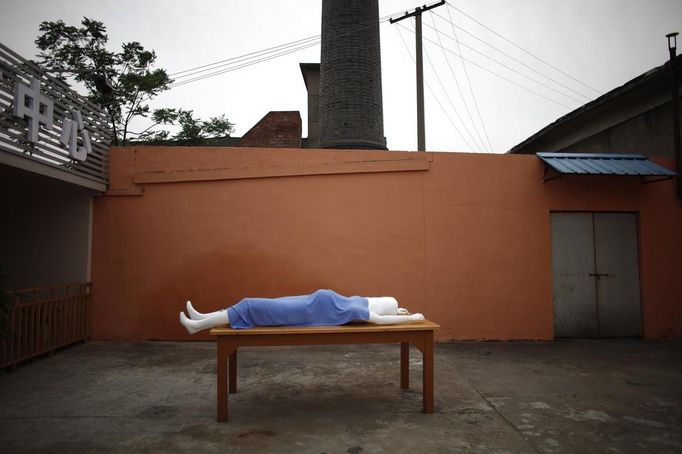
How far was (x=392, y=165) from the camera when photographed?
6969mm

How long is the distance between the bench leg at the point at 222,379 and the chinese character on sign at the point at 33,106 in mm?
3738

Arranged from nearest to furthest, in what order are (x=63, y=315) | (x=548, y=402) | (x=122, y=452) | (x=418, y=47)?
1. (x=122, y=452)
2. (x=548, y=402)
3. (x=63, y=315)
4. (x=418, y=47)

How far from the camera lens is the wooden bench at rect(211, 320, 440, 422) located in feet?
11.9

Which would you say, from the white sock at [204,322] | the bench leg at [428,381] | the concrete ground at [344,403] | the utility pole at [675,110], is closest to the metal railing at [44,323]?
the concrete ground at [344,403]

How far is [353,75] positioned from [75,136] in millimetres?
6541

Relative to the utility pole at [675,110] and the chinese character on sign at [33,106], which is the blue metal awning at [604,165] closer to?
the utility pole at [675,110]

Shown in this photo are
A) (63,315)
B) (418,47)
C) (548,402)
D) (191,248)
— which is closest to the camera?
(548,402)

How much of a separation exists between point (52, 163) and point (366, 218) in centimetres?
454

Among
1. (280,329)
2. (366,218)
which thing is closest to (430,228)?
(366,218)

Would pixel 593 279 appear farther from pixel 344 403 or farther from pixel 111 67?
pixel 111 67

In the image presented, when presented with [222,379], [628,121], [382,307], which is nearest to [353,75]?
[628,121]

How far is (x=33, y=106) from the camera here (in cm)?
513

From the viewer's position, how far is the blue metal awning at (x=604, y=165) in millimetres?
6441

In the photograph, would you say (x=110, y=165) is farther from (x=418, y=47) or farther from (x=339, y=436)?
(x=418, y=47)
